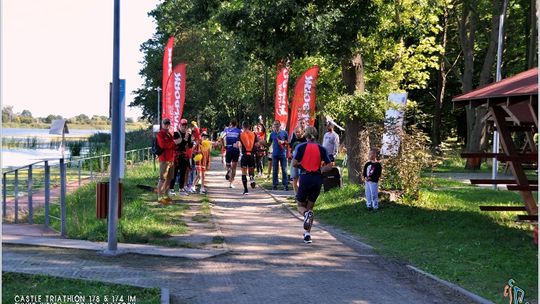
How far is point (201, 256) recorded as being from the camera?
9062mm

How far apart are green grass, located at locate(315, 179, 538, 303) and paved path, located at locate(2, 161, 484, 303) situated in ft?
1.43

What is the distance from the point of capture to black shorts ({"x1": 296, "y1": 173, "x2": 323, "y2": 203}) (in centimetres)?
1068

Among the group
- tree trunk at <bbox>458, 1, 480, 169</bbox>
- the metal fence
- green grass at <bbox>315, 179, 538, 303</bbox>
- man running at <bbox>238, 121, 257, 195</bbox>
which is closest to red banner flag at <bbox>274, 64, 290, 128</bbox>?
man running at <bbox>238, 121, 257, 195</bbox>

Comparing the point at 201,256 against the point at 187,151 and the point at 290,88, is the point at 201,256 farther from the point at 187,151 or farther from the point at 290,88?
the point at 290,88

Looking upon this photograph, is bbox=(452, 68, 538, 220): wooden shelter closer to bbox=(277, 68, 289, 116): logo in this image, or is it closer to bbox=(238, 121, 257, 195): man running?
bbox=(238, 121, 257, 195): man running

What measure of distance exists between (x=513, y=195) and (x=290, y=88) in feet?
66.1

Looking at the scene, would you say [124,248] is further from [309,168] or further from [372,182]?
[372,182]

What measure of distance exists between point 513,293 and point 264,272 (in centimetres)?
297

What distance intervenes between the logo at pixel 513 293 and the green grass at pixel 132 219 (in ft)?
15.7

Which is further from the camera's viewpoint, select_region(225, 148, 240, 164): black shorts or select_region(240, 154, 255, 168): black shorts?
select_region(225, 148, 240, 164): black shorts

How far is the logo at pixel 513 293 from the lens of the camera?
6.79 metres

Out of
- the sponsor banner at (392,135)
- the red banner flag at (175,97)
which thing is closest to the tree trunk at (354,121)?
the sponsor banner at (392,135)

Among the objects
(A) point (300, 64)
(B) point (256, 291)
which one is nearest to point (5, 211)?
(B) point (256, 291)

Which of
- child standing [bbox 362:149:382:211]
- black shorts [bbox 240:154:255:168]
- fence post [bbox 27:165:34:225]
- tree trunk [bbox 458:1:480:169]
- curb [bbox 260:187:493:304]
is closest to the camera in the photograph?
curb [bbox 260:187:493:304]
